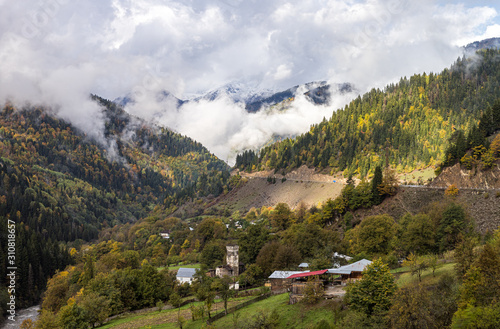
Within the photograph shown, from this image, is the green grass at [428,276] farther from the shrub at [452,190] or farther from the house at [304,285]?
the shrub at [452,190]

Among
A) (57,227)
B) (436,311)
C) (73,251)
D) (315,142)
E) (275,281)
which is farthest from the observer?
(315,142)

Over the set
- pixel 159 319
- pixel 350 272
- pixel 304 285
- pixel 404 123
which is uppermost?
pixel 404 123

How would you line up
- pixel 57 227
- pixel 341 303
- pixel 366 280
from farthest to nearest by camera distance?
1. pixel 57 227
2. pixel 341 303
3. pixel 366 280

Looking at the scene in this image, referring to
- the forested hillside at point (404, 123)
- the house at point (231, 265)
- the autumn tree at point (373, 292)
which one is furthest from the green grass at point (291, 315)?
the forested hillside at point (404, 123)

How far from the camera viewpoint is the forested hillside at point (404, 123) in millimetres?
133125

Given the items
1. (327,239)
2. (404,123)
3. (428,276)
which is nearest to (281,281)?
(428,276)

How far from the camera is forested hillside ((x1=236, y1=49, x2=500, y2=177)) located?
13312 cm

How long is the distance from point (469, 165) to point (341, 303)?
5624 centimetres

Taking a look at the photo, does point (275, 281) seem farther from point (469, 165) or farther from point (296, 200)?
point (296, 200)

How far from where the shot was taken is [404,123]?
15525cm

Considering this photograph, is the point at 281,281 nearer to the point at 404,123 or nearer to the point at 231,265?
the point at 231,265

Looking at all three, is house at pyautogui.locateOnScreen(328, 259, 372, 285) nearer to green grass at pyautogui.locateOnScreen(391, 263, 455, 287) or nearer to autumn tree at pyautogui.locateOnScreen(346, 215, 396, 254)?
green grass at pyautogui.locateOnScreen(391, 263, 455, 287)

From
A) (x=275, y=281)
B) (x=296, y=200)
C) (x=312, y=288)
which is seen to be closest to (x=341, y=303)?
(x=312, y=288)

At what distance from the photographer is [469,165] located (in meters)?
77.9
